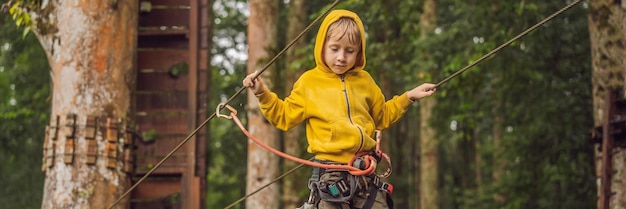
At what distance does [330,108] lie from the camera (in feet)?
19.9

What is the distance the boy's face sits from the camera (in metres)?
5.97

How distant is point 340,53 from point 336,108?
311 mm

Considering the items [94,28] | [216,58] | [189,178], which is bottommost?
[189,178]

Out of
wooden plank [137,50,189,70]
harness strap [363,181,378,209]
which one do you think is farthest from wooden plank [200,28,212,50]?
harness strap [363,181,378,209]

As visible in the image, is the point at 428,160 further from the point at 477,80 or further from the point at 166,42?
the point at 166,42

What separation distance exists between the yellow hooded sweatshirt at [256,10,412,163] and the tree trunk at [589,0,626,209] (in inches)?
264

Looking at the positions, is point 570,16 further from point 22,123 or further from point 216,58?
point 22,123

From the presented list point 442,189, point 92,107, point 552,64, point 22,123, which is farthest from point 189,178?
point 442,189

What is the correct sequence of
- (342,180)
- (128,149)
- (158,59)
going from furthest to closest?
(158,59) → (128,149) → (342,180)

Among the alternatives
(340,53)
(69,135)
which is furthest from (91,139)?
(340,53)

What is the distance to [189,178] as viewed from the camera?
10.8 m

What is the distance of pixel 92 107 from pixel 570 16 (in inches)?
494

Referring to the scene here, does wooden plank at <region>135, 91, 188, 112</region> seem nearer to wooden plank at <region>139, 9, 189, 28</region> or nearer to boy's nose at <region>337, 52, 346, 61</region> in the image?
wooden plank at <region>139, 9, 189, 28</region>

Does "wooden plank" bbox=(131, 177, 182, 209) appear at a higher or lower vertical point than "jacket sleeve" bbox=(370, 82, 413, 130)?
lower
